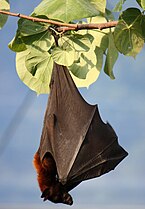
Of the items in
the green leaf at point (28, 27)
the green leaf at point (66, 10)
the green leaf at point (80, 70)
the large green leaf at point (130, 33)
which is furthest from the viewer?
the green leaf at point (80, 70)

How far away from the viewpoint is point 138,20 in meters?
→ 1.15

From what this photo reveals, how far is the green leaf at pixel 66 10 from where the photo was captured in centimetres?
103

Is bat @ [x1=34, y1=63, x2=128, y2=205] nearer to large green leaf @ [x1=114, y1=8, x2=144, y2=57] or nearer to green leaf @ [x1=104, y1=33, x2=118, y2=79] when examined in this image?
green leaf @ [x1=104, y1=33, x2=118, y2=79]

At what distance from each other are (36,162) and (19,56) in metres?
0.63

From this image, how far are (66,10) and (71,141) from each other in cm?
90

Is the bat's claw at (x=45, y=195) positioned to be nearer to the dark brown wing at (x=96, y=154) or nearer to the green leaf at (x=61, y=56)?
the dark brown wing at (x=96, y=154)

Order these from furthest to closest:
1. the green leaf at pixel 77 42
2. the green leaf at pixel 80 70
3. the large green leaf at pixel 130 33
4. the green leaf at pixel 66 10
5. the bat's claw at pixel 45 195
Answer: the bat's claw at pixel 45 195
the green leaf at pixel 80 70
the green leaf at pixel 77 42
the large green leaf at pixel 130 33
the green leaf at pixel 66 10

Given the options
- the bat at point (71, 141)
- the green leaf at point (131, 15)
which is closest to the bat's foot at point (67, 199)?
the bat at point (71, 141)

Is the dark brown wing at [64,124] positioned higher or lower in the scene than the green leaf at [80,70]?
lower

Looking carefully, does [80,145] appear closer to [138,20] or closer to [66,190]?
[66,190]

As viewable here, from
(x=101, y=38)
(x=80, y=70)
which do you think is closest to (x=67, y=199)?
(x=80, y=70)

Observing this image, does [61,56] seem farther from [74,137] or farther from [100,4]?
[74,137]

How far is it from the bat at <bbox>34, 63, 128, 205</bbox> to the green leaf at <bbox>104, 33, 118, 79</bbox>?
0.34m

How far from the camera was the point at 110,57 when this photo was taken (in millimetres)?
1402
